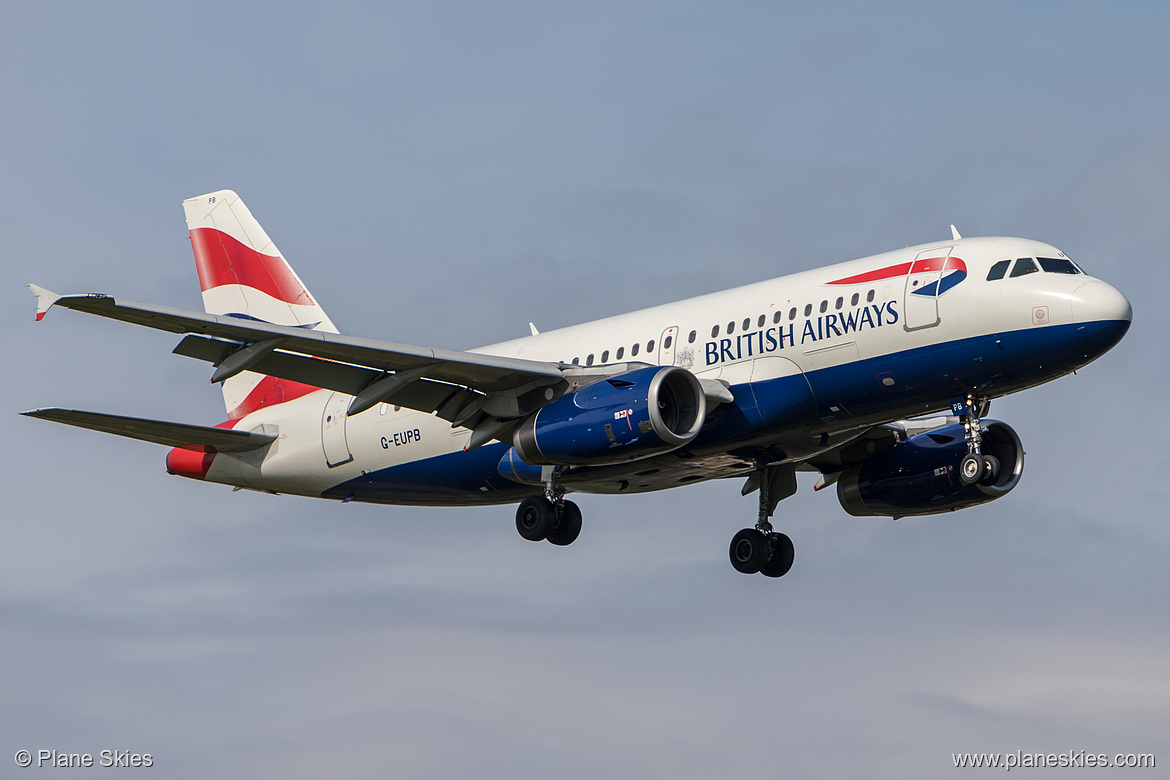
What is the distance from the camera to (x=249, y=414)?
127 feet

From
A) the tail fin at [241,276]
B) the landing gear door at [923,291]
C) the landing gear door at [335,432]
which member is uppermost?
the tail fin at [241,276]

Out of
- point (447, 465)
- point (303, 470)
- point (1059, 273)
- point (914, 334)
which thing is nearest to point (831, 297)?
point (914, 334)

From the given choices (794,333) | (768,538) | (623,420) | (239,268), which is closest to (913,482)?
(768,538)

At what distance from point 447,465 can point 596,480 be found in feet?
12.5

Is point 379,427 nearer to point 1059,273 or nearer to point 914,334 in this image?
point 914,334

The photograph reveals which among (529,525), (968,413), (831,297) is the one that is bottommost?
(529,525)

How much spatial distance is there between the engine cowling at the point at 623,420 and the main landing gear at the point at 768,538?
7.15 m

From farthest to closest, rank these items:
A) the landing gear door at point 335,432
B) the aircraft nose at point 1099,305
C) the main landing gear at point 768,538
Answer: the main landing gear at point 768,538 → the landing gear door at point 335,432 → the aircraft nose at point 1099,305

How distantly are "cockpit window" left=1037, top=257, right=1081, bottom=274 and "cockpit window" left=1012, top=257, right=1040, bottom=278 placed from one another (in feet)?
0.68

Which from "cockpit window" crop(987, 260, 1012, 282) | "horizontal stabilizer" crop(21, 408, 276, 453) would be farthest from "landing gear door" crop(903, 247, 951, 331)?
"horizontal stabilizer" crop(21, 408, 276, 453)

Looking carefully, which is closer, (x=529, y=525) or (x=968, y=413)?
(x=968, y=413)

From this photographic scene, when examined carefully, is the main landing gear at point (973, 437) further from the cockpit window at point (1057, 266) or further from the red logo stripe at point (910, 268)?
the cockpit window at point (1057, 266)

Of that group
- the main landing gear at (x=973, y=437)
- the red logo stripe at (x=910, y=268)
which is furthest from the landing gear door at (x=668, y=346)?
→ the main landing gear at (x=973, y=437)

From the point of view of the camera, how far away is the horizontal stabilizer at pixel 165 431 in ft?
103
